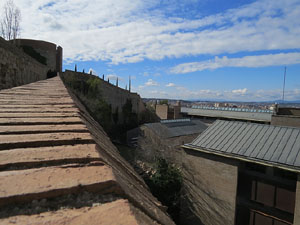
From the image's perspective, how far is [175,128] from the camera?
1030 inches

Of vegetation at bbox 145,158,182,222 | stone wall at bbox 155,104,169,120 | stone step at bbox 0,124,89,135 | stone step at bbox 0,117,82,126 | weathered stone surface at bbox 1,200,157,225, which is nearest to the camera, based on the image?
weathered stone surface at bbox 1,200,157,225

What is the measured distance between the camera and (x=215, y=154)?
11.3m

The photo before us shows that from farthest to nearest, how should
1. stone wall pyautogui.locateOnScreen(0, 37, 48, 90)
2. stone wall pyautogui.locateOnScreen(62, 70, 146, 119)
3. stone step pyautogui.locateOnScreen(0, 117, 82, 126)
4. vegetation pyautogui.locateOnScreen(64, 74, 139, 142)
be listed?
1. stone wall pyautogui.locateOnScreen(62, 70, 146, 119)
2. vegetation pyautogui.locateOnScreen(64, 74, 139, 142)
3. stone wall pyautogui.locateOnScreen(0, 37, 48, 90)
4. stone step pyautogui.locateOnScreen(0, 117, 82, 126)

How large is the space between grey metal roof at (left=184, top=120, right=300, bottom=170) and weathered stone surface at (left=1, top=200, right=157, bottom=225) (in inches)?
410

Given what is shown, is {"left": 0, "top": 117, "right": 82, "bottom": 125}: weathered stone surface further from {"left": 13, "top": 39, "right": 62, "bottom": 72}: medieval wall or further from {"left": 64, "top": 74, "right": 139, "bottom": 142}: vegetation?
{"left": 13, "top": 39, "right": 62, "bottom": 72}: medieval wall

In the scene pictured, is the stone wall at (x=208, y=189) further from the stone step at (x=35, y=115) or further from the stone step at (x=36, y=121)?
the stone step at (x=36, y=121)

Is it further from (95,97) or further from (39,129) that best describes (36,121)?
(95,97)

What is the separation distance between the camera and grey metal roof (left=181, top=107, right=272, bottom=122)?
101ft

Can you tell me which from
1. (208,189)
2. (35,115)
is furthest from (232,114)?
(35,115)

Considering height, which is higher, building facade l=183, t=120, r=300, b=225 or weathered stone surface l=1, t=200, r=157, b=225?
weathered stone surface l=1, t=200, r=157, b=225

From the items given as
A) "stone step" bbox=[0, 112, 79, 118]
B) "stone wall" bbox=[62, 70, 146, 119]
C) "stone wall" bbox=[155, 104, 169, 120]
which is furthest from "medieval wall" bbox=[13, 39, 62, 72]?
"stone step" bbox=[0, 112, 79, 118]

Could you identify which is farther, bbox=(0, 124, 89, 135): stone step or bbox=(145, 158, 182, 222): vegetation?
bbox=(145, 158, 182, 222): vegetation

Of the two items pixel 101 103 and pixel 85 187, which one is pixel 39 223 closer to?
pixel 85 187

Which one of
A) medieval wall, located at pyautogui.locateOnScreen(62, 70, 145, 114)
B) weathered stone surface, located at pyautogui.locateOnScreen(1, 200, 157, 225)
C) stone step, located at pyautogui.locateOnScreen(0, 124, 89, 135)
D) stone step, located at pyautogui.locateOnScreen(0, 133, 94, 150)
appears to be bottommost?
weathered stone surface, located at pyautogui.locateOnScreen(1, 200, 157, 225)
